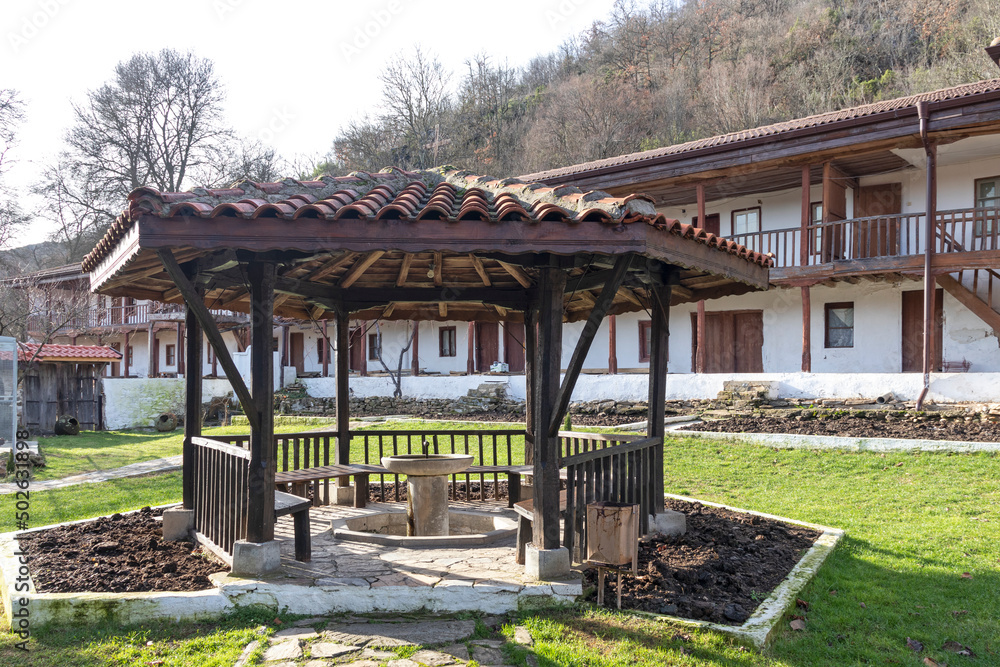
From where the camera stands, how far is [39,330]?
95.1ft

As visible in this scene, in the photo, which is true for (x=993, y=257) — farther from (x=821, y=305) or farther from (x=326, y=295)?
(x=326, y=295)

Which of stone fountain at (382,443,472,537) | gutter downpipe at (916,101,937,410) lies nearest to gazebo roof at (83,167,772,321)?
stone fountain at (382,443,472,537)

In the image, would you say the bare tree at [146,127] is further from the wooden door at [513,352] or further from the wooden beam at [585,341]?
the wooden beam at [585,341]

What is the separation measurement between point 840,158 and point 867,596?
12726 mm

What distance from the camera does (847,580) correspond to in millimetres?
5184

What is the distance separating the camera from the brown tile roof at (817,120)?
1336cm

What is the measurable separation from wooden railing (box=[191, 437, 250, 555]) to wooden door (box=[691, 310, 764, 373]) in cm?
1457

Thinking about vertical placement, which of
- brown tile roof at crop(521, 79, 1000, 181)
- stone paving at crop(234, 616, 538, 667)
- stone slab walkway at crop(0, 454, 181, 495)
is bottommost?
stone slab walkway at crop(0, 454, 181, 495)

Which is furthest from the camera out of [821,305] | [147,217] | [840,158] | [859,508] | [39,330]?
[39,330]

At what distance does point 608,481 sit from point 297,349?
25.6 m

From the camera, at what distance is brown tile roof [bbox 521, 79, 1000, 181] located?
43.8 ft

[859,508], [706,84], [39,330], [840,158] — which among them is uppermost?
[706,84]

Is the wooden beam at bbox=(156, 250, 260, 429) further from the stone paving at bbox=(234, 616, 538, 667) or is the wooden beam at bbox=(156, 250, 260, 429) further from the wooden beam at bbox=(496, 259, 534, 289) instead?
the wooden beam at bbox=(496, 259, 534, 289)

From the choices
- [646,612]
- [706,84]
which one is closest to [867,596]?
[646,612]
